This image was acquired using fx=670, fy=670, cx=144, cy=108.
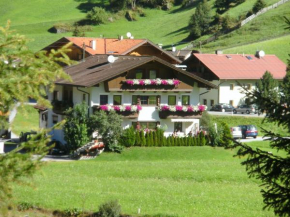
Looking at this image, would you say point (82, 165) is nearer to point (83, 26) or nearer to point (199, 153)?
point (199, 153)

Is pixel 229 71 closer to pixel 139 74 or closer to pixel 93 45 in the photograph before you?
pixel 93 45

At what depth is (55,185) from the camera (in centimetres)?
2559

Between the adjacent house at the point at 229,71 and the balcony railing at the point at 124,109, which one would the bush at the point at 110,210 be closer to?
the balcony railing at the point at 124,109

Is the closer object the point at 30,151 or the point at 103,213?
the point at 30,151

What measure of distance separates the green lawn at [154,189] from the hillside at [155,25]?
57.5m

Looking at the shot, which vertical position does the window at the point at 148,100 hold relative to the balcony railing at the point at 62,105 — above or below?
above

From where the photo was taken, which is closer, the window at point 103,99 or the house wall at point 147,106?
the house wall at point 147,106

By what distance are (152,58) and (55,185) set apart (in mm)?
19105

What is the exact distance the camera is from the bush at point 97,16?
128 meters

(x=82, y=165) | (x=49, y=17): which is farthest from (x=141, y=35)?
(x=82, y=165)

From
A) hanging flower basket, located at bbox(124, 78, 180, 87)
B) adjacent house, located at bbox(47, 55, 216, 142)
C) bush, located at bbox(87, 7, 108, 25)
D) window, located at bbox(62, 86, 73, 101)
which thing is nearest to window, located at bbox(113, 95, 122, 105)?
adjacent house, located at bbox(47, 55, 216, 142)

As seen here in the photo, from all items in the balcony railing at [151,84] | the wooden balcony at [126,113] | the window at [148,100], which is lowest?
the wooden balcony at [126,113]

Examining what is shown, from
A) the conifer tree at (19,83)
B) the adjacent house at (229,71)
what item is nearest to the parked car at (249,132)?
the adjacent house at (229,71)

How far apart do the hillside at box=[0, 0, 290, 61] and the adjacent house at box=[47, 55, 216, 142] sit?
141 ft
